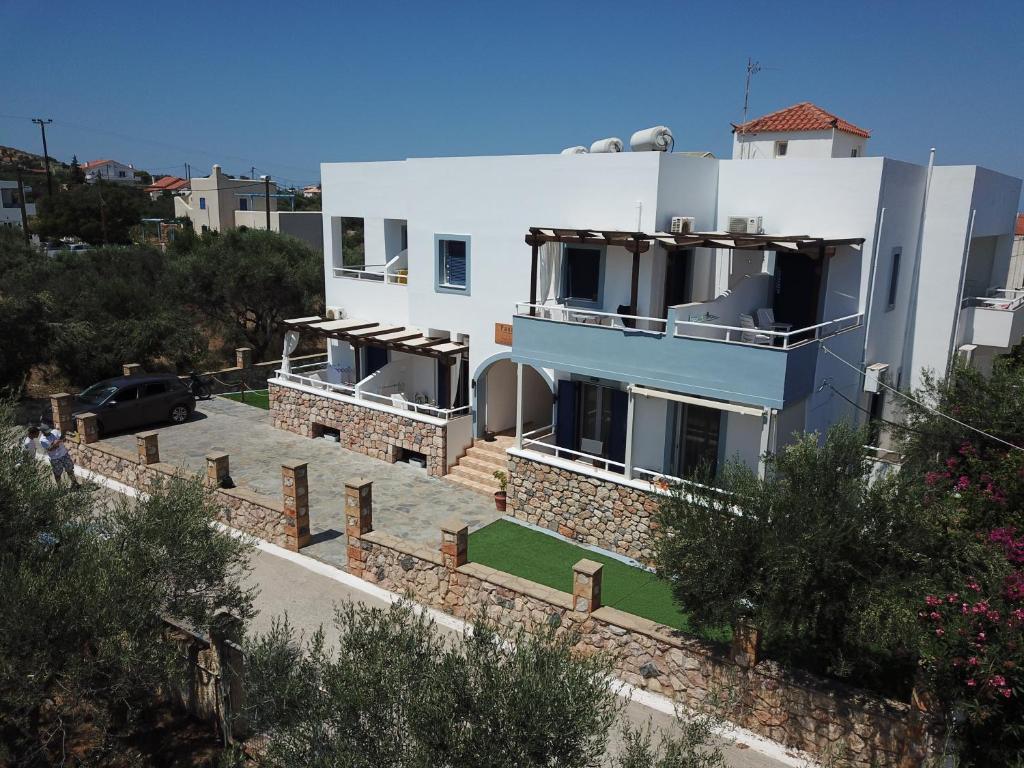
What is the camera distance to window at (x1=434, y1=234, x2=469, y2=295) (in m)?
19.3

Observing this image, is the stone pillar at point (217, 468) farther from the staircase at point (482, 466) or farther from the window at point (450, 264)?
the window at point (450, 264)

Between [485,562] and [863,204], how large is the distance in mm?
10380

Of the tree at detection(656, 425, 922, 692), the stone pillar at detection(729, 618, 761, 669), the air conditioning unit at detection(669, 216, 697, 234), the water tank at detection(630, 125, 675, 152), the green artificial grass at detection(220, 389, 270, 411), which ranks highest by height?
the water tank at detection(630, 125, 675, 152)

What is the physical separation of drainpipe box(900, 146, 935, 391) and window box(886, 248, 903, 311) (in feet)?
2.85

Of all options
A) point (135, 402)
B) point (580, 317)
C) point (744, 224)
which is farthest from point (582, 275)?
point (135, 402)

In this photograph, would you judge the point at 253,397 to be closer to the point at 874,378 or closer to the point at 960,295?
the point at 874,378

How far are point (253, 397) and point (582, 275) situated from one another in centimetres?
1386

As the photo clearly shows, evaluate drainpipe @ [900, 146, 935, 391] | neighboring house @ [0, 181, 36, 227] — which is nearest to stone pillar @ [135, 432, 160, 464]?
drainpipe @ [900, 146, 935, 391]

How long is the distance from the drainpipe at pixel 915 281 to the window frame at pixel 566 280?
7.35 metres

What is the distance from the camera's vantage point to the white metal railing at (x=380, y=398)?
18.7 metres

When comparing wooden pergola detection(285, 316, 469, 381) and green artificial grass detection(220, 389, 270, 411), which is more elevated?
wooden pergola detection(285, 316, 469, 381)

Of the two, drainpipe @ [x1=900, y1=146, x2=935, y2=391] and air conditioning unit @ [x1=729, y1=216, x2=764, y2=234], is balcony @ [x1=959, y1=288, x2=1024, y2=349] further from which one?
air conditioning unit @ [x1=729, y1=216, x2=764, y2=234]

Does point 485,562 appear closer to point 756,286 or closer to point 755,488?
point 755,488

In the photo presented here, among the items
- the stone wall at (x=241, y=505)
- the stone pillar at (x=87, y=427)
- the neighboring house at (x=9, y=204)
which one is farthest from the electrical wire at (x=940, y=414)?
the neighboring house at (x=9, y=204)
